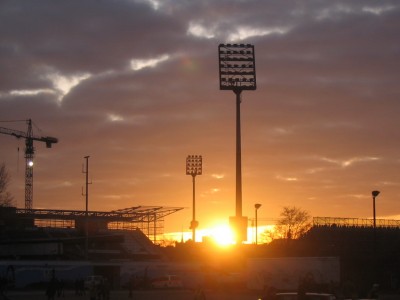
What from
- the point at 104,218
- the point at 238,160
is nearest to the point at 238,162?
the point at 238,160

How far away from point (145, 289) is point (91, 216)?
35.0m

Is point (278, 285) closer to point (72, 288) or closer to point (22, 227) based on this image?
point (72, 288)

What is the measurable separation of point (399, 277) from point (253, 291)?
16133 millimetres

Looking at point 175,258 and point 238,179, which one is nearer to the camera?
point 238,179

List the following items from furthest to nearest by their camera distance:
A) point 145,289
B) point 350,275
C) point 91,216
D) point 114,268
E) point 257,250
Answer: point 91,216, point 257,250, point 114,268, point 145,289, point 350,275

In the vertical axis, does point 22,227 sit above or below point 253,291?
above

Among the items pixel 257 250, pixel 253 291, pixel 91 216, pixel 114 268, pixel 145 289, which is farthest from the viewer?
pixel 91 216

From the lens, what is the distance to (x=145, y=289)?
70.1 metres

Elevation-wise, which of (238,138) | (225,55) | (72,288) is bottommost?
(72,288)

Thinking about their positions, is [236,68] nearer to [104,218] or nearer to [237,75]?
[237,75]

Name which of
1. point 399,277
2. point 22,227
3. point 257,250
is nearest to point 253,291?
point 399,277

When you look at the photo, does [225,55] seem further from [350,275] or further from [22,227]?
[22,227]

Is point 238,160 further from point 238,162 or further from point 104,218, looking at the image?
point 104,218

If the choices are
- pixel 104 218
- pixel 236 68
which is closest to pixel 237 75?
pixel 236 68
